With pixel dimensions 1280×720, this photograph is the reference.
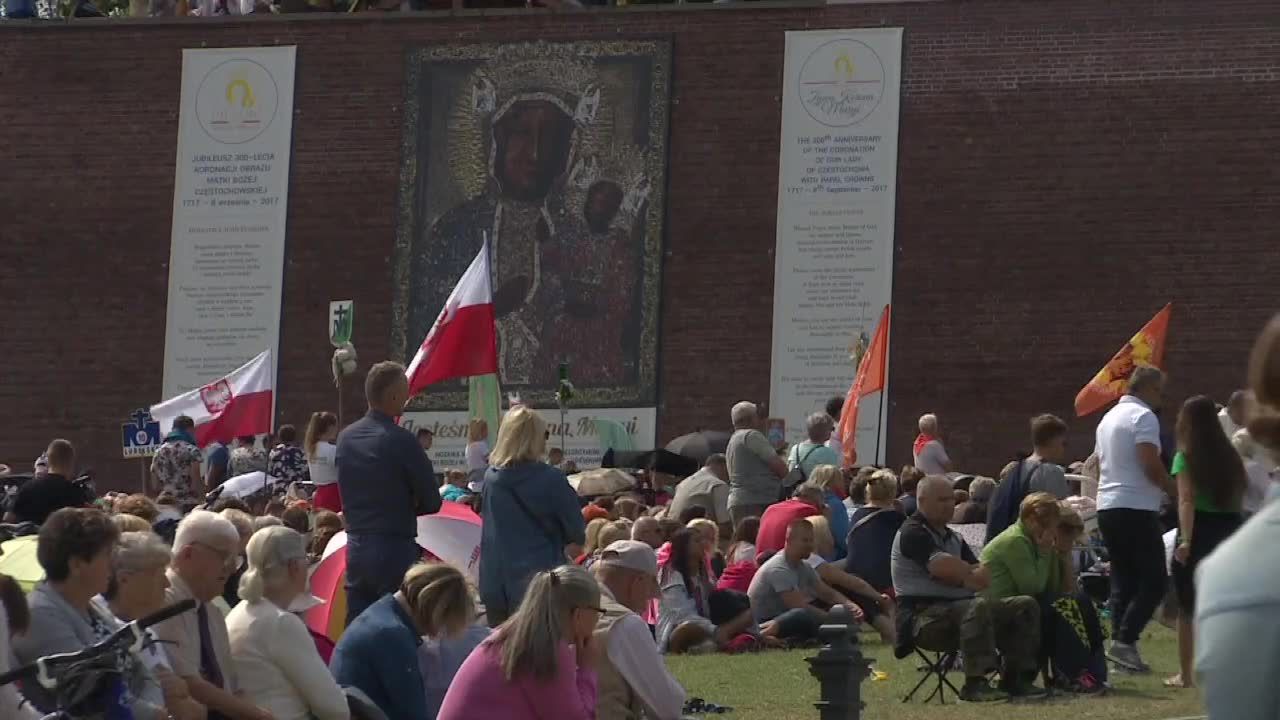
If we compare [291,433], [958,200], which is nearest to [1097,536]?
[291,433]

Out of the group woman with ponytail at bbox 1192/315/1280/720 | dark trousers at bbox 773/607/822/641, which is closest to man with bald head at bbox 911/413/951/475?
dark trousers at bbox 773/607/822/641

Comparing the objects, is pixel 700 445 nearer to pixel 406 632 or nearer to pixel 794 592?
pixel 794 592

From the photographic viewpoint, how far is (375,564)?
9562mm

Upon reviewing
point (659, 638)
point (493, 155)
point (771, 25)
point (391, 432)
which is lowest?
point (659, 638)

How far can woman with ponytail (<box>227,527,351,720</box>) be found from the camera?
24.1 feet

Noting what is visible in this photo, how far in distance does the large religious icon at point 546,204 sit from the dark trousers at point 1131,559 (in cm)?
1449

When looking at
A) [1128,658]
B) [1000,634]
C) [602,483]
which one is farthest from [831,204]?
[1000,634]

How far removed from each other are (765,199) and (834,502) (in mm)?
10638

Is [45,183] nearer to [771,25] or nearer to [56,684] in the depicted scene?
[771,25]

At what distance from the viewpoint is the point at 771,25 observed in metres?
26.1

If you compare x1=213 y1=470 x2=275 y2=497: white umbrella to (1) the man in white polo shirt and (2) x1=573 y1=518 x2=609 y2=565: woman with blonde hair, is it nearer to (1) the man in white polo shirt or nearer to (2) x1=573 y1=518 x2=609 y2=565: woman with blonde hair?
(2) x1=573 y1=518 x2=609 y2=565: woman with blonde hair

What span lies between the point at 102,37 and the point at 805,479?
14.1 metres

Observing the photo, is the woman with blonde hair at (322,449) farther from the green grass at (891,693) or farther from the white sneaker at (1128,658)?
the white sneaker at (1128,658)

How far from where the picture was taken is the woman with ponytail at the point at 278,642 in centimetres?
735
